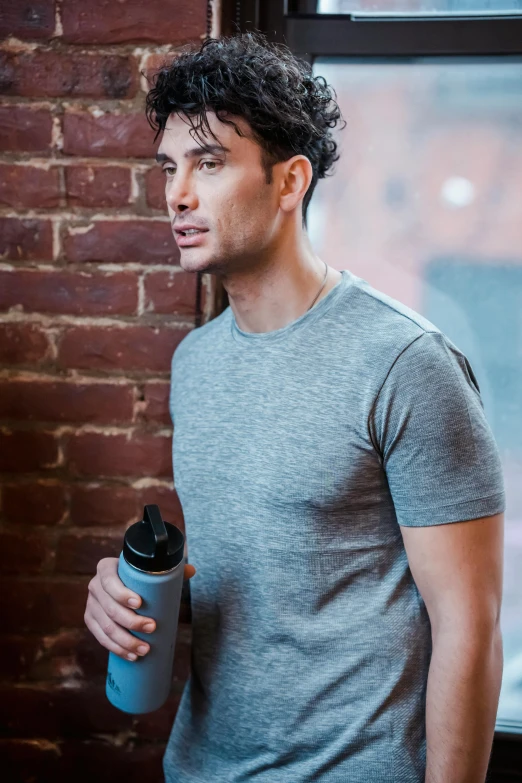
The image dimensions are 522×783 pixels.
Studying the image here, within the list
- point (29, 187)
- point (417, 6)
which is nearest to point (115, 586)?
point (29, 187)

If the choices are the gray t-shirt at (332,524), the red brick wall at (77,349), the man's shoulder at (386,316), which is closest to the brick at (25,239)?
the red brick wall at (77,349)

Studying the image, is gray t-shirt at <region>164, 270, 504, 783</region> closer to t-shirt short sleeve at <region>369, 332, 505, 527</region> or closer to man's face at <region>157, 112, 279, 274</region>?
t-shirt short sleeve at <region>369, 332, 505, 527</region>

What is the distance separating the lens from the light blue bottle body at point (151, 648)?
0.85m

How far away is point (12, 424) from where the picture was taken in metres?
1.23

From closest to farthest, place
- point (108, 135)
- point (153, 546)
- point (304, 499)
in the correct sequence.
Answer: point (153, 546)
point (304, 499)
point (108, 135)

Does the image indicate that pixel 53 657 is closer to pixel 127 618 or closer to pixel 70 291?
pixel 127 618

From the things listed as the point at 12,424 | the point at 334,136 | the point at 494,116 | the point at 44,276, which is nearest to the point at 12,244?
the point at 44,276

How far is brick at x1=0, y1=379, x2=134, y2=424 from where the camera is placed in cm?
122

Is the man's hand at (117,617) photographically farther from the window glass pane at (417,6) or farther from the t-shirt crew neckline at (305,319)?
the window glass pane at (417,6)

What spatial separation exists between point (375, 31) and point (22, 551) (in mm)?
1148

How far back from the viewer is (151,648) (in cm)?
89

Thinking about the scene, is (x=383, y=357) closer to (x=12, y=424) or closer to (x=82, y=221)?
(x=82, y=221)

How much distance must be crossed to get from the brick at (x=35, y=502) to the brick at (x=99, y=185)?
518 millimetres

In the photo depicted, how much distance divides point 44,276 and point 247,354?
42 centimetres
